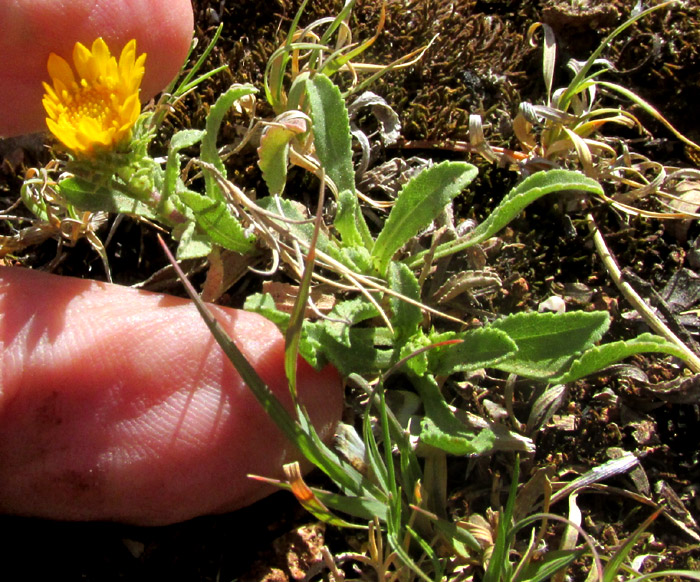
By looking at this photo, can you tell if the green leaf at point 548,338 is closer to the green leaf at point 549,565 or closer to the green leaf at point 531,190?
the green leaf at point 531,190

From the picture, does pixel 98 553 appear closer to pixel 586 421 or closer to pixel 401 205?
pixel 401 205

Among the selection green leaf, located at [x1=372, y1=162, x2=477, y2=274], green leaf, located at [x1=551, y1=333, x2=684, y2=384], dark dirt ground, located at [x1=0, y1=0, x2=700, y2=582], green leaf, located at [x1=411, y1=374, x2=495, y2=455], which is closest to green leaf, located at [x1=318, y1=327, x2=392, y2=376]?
green leaf, located at [x1=411, y1=374, x2=495, y2=455]

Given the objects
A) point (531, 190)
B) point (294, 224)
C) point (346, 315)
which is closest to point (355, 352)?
point (346, 315)

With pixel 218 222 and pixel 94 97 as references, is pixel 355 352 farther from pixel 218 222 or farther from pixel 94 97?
pixel 94 97

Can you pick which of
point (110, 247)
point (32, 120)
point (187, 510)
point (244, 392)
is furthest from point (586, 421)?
point (32, 120)

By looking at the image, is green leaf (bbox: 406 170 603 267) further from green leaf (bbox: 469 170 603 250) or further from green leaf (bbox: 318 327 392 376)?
Answer: green leaf (bbox: 318 327 392 376)

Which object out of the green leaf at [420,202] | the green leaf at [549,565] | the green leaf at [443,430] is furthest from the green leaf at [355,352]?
the green leaf at [549,565]
